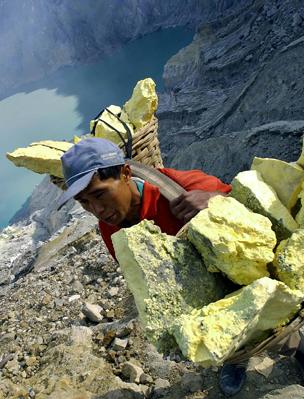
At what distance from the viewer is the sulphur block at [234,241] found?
4.84 feet

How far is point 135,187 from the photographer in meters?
2.26

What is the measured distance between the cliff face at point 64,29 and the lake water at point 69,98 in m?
1.29

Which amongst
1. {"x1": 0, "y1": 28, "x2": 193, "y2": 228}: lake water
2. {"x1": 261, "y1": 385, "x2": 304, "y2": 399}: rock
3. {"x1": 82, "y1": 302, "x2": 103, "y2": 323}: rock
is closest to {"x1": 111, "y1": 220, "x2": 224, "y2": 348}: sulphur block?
{"x1": 261, "y1": 385, "x2": 304, "y2": 399}: rock

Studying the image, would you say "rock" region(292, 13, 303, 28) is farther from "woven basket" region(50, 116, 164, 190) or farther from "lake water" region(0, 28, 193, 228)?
"woven basket" region(50, 116, 164, 190)

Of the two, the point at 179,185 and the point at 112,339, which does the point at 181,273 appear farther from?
the point at 112,339

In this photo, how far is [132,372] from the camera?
268 centimetres

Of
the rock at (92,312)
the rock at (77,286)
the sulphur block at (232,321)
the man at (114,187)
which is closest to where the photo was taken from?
the sulphur block at (232,321)

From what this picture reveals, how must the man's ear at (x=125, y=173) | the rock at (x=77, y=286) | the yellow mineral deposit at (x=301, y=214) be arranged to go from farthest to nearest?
1. the rock at (x=77, y=286)
2. the man's ear at (x=125, y=173)
3. the yellow mineral deposit at (x=301, y=214)

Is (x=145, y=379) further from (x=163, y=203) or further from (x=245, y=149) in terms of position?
(x=245, y=149)

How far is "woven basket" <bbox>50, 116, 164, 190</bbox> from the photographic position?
2.94 metres

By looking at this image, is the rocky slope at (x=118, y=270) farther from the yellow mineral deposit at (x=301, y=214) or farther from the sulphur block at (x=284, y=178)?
the sulphur block at (x=284, y=178)

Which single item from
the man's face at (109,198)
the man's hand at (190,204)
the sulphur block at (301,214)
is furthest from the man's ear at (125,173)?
the sulphur block at (301,214)

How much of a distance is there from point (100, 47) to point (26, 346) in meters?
39.3

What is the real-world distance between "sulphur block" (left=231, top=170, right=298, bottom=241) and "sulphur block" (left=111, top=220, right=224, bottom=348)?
300 mm
